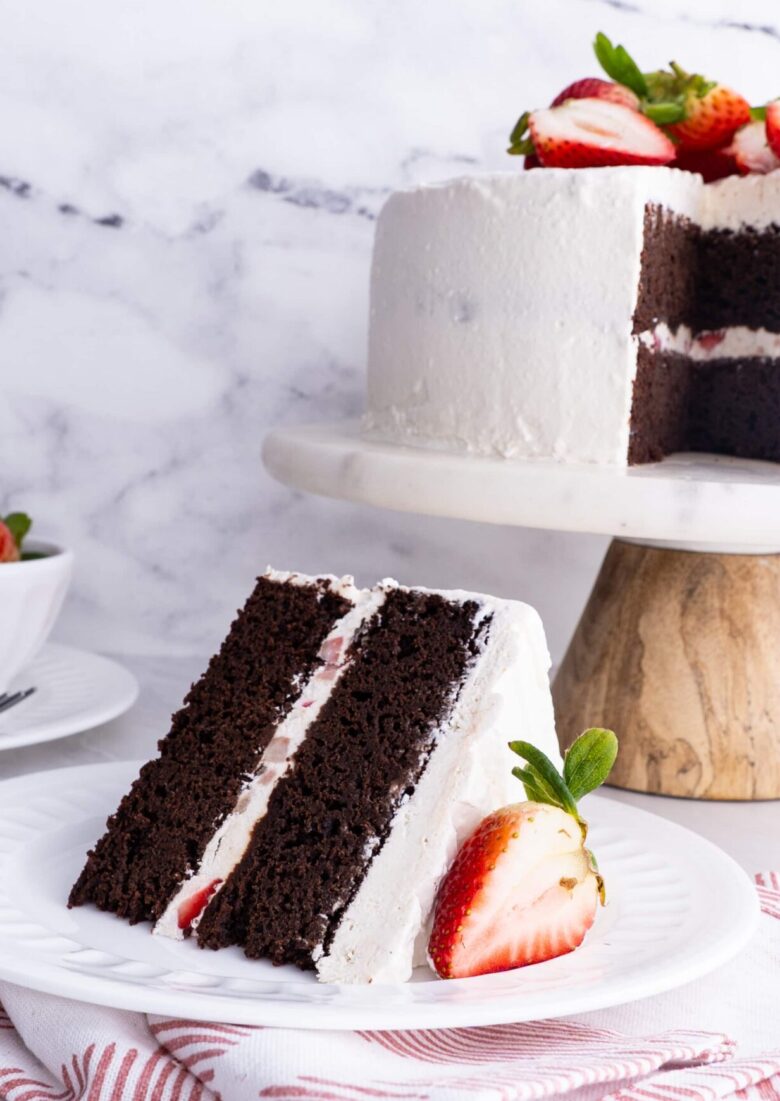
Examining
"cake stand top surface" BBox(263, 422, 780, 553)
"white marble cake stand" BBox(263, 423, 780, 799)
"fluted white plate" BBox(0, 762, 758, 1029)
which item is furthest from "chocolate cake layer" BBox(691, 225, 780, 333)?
"fluted white plate" BBox(0, 762, 758, 1029)

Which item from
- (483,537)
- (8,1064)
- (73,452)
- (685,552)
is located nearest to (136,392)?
(73,452)

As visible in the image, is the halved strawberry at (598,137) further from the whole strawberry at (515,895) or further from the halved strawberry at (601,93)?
the whole strawberry at (515,895)

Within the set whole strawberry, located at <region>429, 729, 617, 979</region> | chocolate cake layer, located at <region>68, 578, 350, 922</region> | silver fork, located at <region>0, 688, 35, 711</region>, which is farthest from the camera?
silver fork, located at <region>0, 688, 35, 711</region>

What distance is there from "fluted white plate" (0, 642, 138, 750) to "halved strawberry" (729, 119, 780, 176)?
3.13 ft

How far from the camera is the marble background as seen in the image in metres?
1.98

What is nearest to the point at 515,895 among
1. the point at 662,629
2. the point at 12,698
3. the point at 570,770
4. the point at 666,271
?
the point at 570,770

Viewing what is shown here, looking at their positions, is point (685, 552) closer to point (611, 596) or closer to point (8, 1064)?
point (611, 596)

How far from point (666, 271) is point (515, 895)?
2.91 feet

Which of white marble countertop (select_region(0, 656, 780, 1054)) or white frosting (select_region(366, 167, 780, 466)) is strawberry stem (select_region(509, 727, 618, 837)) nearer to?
white marble countertop (select_region(0, 656, 780, 1054))

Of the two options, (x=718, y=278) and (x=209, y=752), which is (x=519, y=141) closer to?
(x=718, y=278)

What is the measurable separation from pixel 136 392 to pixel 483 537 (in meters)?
0.55

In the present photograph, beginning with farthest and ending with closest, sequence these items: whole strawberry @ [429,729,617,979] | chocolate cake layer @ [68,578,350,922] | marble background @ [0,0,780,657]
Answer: marble background @ [0,0,780,657]
chocolate cake layer @ [68,578,350,922]
whole strawberry @ [429,729,617,979]

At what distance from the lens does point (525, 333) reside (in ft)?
4.85

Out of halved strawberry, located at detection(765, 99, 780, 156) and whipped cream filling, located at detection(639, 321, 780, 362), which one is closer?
halved strawberry, located at detection(765, 99, 780, 156)
